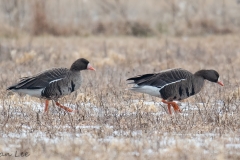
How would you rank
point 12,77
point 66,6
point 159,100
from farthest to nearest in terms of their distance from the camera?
point 66,6 → point 12,77 → point 159,100

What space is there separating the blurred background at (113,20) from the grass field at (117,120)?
20.5 ft

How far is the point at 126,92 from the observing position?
1148 centimetres

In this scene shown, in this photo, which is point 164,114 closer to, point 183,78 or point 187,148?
point 183,78

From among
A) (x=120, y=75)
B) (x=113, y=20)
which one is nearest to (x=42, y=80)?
(x=120, y=75)

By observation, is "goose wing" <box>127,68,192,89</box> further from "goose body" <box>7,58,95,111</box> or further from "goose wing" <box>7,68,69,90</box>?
"goose wing" <box>7,68,69,90</box>

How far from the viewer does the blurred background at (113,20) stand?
2272 centimetres

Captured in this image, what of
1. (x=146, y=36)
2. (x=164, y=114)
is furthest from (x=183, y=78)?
(x=146, y=36)

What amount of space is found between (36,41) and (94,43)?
6.09 feet

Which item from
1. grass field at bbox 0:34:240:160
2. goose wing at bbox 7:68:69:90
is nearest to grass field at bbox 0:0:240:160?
grass field at bbox 0:34:240:160

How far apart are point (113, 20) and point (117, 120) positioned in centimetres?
1584

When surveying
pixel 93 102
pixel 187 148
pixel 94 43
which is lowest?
pixel 187 148

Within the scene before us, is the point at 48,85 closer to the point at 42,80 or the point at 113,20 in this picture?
the point at 42,80

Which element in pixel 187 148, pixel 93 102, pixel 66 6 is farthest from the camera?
pixel 66 6

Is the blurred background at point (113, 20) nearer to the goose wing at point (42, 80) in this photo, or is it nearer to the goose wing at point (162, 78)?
the goose wing at point (42, 80)
